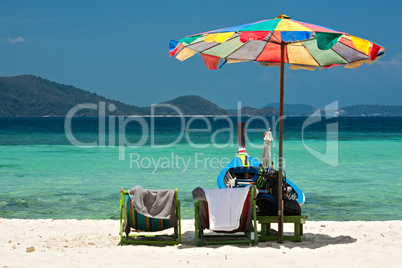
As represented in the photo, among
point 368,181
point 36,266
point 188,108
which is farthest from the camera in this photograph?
point 188,108

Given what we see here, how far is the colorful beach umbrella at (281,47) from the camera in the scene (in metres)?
5.23

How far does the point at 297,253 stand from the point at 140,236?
215 cm

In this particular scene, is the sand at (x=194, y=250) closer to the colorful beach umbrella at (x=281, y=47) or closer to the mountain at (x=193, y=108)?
the colorful beach umbrella at (x=281, y=47)

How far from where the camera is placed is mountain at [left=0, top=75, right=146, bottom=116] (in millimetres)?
174175

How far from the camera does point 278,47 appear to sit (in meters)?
6.98

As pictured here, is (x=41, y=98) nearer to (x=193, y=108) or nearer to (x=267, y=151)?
(x=193, y=108)

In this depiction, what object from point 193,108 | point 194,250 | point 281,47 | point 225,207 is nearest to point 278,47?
point 281,47

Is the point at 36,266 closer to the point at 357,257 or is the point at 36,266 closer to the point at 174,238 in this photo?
the point at 174,238

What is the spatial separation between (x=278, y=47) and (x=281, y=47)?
912 mm

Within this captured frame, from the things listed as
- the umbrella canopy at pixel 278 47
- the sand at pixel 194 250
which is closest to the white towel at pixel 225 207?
the sand at pixel 194 250

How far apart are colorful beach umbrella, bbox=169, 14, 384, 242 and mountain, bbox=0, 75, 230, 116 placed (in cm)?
16628

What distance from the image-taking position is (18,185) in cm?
1411

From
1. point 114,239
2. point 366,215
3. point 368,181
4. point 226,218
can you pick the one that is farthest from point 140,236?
point 368,181

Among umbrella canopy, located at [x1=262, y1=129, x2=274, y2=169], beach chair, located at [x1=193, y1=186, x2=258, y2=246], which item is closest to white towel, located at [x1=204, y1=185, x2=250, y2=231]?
beach chair, located at [x1=193, y1=186, x2=258, y2=246]
